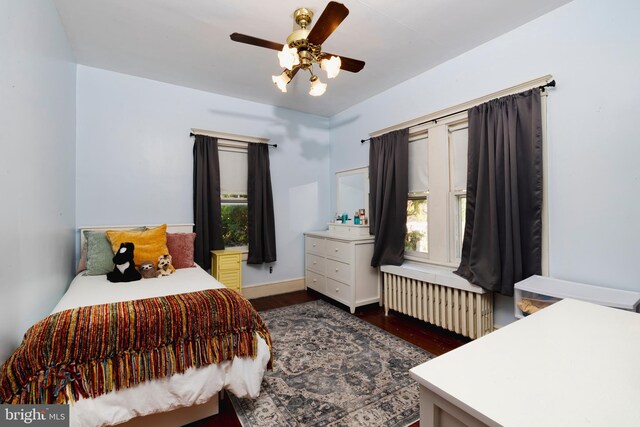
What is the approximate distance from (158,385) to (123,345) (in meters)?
0.27

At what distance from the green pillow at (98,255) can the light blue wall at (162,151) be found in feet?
1.69

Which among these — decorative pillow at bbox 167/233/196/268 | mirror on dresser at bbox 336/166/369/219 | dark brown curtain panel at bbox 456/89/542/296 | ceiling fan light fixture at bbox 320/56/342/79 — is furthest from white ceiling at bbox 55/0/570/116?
decorative pillow at bbox 167/233/196/268

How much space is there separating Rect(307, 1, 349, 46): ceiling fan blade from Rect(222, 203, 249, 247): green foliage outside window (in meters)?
2.52

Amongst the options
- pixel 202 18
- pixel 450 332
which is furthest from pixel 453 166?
pixel 202 18

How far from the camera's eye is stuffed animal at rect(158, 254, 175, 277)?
100 inches

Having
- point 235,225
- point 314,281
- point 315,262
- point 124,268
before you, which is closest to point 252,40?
point 124,268

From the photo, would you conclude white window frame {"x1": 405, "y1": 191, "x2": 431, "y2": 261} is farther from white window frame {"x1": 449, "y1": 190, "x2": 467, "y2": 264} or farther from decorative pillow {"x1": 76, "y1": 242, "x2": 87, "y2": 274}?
decorative pillow {"x1": 76, "y1": 242, "x2": 87, "y2": 274}

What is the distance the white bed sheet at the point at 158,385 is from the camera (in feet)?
4.30

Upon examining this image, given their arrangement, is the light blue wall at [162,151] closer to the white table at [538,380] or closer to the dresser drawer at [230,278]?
the dresser drawer at [230,278]

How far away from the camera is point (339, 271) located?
348cm

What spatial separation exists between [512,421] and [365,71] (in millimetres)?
3161

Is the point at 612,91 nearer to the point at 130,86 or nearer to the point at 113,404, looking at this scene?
the point at 113,404

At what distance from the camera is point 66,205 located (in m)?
2.53

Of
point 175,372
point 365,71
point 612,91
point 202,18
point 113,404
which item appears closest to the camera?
point 113,404
